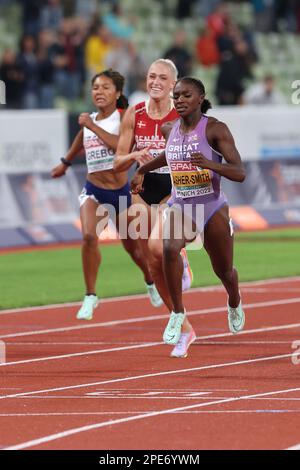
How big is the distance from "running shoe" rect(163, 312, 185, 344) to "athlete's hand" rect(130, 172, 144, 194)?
1.12m

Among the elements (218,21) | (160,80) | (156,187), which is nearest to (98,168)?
(156,187)

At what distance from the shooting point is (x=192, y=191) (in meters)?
11.3

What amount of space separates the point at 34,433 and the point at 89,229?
19.5 ft

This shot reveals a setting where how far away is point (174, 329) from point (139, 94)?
1395 centimetres

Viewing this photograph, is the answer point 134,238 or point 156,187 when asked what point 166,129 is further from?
point 134,238

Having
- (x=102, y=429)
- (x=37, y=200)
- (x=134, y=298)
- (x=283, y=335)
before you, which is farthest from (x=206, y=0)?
(x=102, y=429)

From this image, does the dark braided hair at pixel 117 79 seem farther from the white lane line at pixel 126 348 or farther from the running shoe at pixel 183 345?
the running shoe at pixel 183 345

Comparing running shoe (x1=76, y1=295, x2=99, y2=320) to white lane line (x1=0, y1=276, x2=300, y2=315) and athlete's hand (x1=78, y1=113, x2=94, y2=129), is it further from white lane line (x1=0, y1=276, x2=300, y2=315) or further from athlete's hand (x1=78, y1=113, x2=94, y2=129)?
athlete's hand (x1=78, y1=113, x2=94, y2=129)

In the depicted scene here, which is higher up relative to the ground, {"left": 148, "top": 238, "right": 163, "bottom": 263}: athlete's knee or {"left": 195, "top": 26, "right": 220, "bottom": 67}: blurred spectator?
{"left": 148, "top": 238, "right": 163, "bottom": 263}: athlete's knee

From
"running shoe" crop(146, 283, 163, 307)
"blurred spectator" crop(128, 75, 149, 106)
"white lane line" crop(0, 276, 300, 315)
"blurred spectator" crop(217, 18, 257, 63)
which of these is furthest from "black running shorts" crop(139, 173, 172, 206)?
"blurred spectator" crop(217, 18, 257, 63)

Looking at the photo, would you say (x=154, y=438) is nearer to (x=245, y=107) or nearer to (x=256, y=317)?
(x=256, y=317)

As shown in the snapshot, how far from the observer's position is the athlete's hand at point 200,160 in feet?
35.2

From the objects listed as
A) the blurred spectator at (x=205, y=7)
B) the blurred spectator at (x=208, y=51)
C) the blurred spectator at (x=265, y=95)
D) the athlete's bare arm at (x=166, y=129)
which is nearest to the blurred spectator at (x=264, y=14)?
the blurred spectator at (x=205, y=7)

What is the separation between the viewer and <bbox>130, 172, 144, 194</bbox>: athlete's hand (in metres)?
11.8
